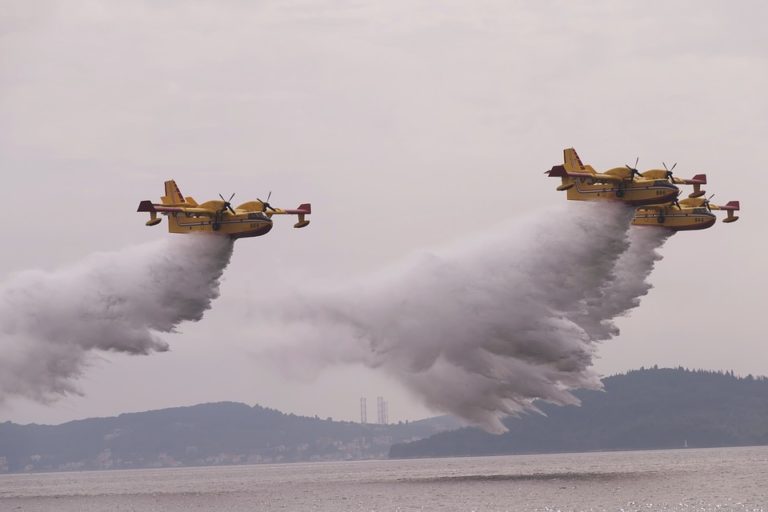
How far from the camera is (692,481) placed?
99188 millimetres

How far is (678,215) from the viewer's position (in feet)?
252

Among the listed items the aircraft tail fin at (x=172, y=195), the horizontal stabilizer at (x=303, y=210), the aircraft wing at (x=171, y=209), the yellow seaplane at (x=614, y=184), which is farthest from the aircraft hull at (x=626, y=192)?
the aircraft tail fin at (x=172, y=195)

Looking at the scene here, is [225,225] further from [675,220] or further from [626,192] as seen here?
[675,220]

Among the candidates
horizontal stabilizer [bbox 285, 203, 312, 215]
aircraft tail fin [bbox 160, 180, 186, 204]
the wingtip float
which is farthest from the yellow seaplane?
aircraft tail fin [bbox 160, 180, 186, 204]

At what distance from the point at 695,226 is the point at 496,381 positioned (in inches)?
750

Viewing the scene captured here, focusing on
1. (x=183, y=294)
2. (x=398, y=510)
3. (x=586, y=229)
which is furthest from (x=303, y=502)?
(x=586, y=229)

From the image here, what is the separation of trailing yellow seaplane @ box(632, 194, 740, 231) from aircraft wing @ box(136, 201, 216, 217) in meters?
27.9

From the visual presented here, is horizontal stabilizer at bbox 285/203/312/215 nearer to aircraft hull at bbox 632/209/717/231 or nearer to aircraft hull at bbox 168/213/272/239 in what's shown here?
aircraft hull at bbox 168/213/272/239

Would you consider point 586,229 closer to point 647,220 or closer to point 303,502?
point 647,220

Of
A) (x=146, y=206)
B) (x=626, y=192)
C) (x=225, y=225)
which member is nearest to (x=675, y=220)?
(x=626, y=192)

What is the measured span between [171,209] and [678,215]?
33.5 m

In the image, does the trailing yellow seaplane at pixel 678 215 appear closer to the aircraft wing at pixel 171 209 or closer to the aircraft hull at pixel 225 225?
the aircraft hull at pixel 225 225

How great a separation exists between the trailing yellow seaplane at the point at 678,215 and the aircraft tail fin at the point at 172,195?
29.8 m

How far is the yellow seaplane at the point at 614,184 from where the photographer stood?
231 feet
